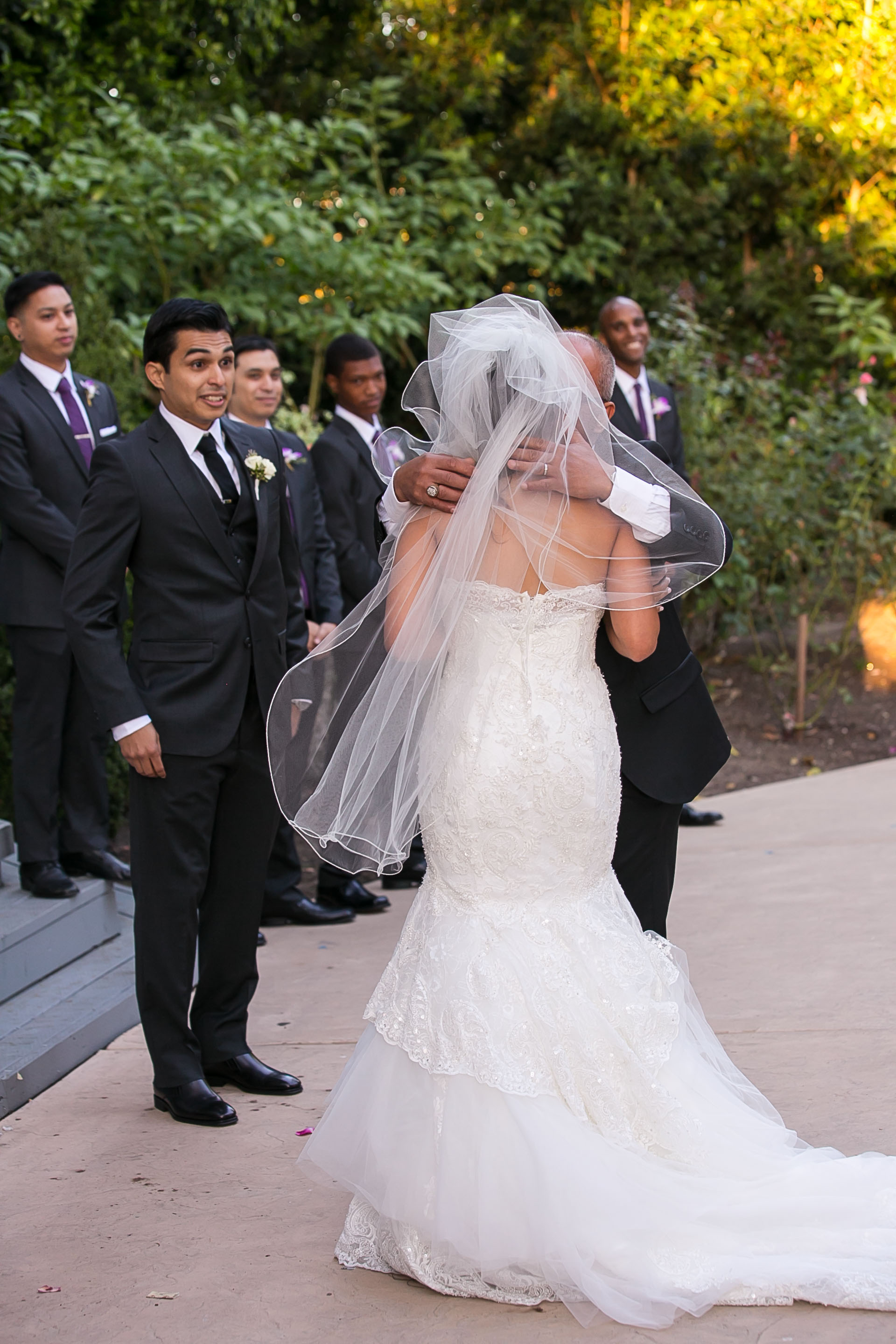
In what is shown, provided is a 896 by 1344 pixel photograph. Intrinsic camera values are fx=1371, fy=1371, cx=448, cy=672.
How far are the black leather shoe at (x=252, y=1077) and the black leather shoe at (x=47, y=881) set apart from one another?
1150mm

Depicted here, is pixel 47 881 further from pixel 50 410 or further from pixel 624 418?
pixel 624 418

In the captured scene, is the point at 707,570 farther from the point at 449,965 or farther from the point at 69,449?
the point at 69,449

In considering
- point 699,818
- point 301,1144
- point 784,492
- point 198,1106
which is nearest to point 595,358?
point 301,1144

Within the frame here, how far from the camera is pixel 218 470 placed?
3627 millimetres

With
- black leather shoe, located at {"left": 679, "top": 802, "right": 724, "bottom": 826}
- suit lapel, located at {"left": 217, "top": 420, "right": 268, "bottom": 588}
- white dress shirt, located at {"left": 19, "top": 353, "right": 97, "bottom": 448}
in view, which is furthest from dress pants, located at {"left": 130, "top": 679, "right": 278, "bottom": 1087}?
black leather shoe, located at {"left": 679, "top": 802, "right": 724, "bottom": 826}

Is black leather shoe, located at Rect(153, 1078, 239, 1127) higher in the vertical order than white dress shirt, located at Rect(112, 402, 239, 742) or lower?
lower

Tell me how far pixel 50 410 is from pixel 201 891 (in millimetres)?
2292

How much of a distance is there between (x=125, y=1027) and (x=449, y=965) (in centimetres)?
195

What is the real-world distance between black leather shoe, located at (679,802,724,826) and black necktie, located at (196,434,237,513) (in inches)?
138

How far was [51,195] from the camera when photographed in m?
7.29

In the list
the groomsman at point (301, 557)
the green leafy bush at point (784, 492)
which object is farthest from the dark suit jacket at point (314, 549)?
the green leafy bush at point (784, 492)

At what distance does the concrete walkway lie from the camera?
2.51m

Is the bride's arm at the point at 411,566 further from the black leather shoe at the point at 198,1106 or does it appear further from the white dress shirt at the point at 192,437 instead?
the black leather shoe at the point at 198,1106

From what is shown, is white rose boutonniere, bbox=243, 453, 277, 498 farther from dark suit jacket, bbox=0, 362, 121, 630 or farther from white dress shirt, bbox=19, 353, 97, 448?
white dress shirt, bbox=19, 353, 97, 448
